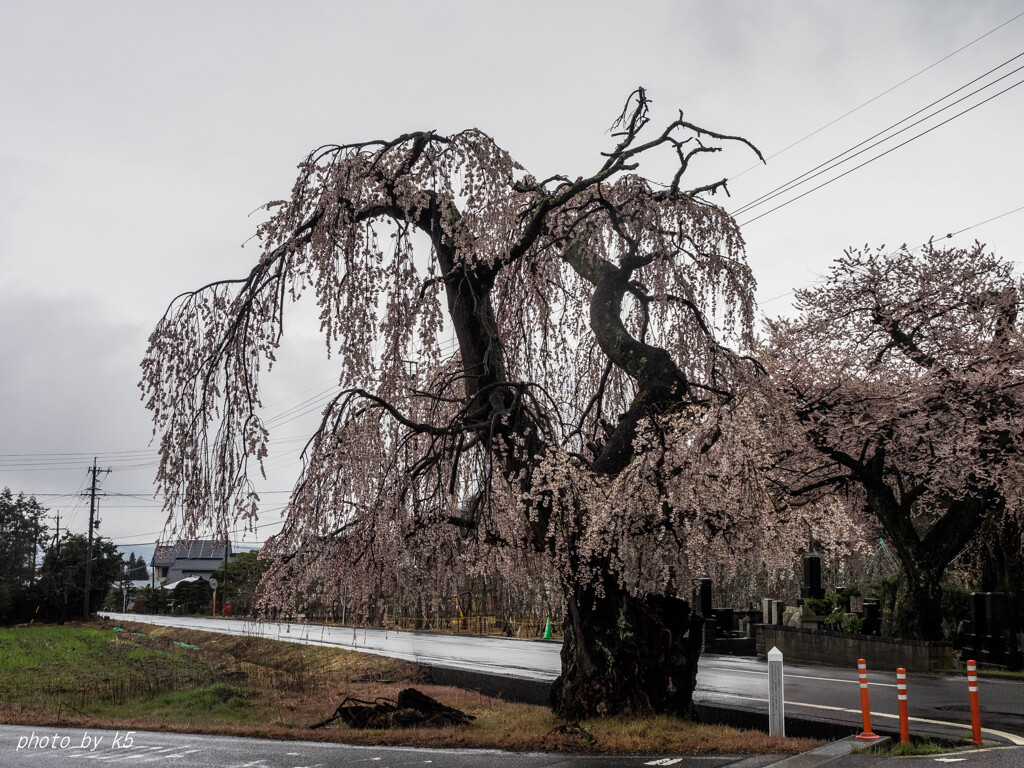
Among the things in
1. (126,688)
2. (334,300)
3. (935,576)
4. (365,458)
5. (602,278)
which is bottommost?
(126,688)

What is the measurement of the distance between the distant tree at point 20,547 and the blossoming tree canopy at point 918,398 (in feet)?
178

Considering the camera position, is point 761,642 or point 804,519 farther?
point 761,642

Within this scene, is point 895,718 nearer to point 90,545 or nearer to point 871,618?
point 871,618

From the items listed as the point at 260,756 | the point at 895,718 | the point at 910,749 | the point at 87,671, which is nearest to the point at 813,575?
the point at 895,718

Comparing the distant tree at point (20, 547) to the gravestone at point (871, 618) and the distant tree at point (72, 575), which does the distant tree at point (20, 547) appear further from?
the gravestone at point (871, 618)

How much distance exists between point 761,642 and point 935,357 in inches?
352

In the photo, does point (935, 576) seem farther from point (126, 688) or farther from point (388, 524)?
point (126, 688)

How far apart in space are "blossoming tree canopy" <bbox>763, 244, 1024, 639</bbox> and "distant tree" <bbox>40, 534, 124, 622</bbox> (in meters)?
54.4

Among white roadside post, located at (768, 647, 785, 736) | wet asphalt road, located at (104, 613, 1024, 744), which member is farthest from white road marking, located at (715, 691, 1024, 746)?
white roadside post, located at (768, 647, 785, 736)

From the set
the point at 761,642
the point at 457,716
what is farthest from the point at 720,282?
the point at 761,642

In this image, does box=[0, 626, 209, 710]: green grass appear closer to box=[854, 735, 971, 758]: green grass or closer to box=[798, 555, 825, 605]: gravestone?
box=[854, 735, 971, 758]: green grass

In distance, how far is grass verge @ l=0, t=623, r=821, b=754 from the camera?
9859 millimetres

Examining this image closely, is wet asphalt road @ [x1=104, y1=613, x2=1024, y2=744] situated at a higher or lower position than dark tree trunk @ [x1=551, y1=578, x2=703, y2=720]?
lower

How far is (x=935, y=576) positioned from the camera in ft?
67.9
